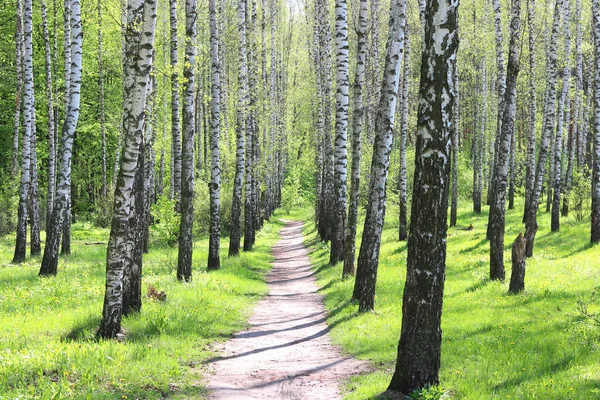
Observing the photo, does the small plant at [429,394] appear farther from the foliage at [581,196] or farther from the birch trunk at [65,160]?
the foliage at [581,196]

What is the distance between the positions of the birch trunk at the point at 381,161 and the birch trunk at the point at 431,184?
5.42m

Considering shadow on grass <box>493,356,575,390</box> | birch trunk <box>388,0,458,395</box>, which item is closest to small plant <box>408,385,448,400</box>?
birch trunk <box>388,0,458,395</box>

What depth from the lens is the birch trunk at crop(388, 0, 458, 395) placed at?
5.96 meters

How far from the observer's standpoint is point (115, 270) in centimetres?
863

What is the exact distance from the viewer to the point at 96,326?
923cm

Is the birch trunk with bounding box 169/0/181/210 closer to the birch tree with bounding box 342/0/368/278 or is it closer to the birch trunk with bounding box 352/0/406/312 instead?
the birch tree with bounding box 342/0/368/278

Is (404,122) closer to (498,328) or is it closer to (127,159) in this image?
(498,328)

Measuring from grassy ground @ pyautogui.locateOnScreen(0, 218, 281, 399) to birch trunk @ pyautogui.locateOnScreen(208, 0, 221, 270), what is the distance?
2.86ft

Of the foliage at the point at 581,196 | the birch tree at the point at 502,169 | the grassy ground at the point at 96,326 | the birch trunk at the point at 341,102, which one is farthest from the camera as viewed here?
the foliage at the point at 581,196

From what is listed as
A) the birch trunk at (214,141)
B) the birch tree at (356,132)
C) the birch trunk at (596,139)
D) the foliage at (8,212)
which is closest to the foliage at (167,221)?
the birch trunk at (214,141)

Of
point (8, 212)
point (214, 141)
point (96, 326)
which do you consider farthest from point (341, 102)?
point (8, 212)

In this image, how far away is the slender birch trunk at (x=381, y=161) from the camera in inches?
456

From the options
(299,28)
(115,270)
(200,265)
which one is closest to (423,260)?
(115,270)

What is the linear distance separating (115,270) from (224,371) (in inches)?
93.2
